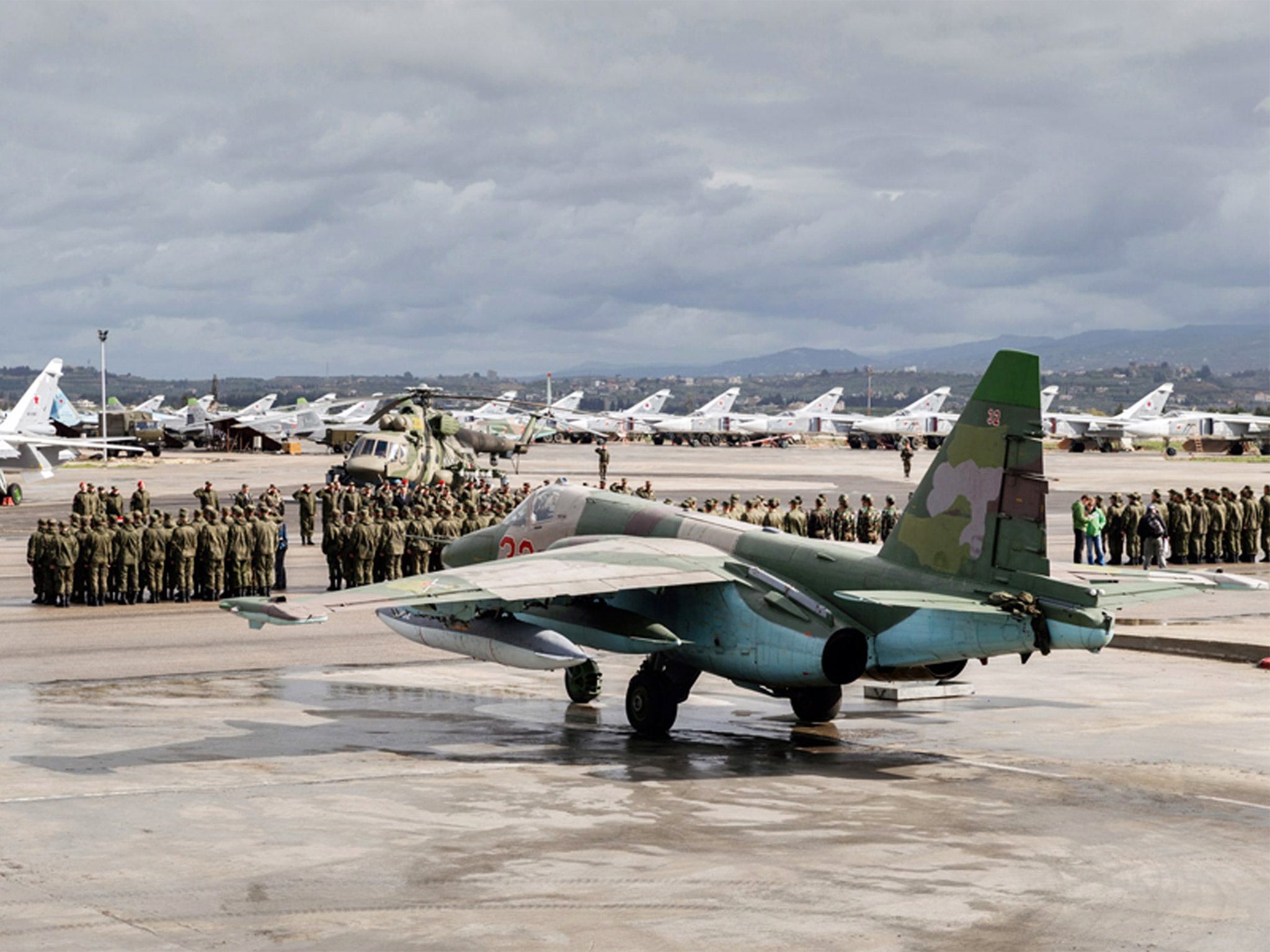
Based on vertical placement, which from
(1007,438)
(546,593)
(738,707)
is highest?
(1007,438)

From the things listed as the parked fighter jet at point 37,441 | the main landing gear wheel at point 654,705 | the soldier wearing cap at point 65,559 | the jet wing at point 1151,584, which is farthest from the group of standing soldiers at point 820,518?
the parked fighter jet at point 37,441

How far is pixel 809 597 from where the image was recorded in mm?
15242

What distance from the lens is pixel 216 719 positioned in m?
16.1

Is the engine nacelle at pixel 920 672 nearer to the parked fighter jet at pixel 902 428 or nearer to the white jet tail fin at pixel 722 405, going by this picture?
the parked fighter jet at pixel 902 428

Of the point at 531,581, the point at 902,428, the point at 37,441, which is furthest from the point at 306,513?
the point at 902,428

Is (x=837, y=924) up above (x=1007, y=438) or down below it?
below

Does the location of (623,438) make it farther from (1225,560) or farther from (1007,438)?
(1007,438)

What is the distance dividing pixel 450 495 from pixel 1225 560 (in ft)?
56.0

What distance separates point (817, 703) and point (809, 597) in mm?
1750

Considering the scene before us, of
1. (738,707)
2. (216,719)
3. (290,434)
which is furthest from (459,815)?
(290,434)

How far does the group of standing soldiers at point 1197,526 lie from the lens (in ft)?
105

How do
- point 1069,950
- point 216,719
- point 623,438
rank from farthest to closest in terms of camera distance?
point 623,438, point 216,719, point 1069,950

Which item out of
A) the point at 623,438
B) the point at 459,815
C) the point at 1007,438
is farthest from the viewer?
the point at 623,438

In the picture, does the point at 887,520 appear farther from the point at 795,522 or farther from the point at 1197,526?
the point at 1197,526
